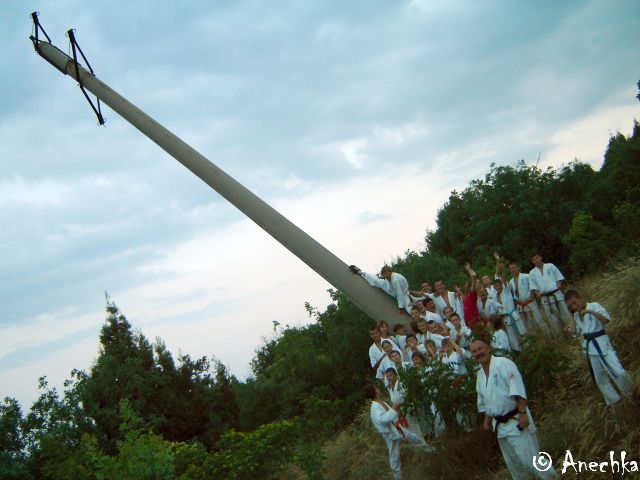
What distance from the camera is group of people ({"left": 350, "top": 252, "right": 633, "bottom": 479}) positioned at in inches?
267

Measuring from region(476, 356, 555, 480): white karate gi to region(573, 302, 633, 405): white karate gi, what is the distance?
1.59 m

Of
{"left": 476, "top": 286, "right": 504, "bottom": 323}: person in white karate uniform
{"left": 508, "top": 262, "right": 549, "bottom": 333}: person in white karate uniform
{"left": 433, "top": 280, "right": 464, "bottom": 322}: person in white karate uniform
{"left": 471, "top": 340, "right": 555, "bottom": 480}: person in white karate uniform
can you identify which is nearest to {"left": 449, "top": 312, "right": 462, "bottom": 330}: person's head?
{"left": 476, "top": 286, "right": 504, "bottom": 323}: person in white karate uniform

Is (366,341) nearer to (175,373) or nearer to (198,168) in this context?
(198,168)

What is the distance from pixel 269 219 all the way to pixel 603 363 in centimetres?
815

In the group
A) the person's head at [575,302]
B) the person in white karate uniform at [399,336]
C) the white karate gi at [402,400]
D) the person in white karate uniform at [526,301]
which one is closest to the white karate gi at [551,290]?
the person in white karate uniform at [526,301]

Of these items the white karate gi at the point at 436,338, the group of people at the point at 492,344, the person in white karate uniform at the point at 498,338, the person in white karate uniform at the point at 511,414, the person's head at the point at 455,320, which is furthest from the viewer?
the white karate gi at the point at 436,338

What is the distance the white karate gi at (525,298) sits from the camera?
1299 cm

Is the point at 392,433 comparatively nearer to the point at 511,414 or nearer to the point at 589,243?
the point at 511,414

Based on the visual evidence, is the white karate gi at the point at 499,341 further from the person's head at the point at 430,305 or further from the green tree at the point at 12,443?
the green tree at the point at 12,443

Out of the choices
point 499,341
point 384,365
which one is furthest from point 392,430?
point 499,341

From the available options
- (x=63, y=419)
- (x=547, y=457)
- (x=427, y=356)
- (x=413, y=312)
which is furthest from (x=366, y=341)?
(x=547, y=457)

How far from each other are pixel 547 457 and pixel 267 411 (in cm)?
2132

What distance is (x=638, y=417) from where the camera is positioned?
7.02 metres

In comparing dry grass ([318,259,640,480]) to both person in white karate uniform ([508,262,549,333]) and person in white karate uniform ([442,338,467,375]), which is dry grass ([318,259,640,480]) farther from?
person in white karate uniform ([508,262,549,333])
